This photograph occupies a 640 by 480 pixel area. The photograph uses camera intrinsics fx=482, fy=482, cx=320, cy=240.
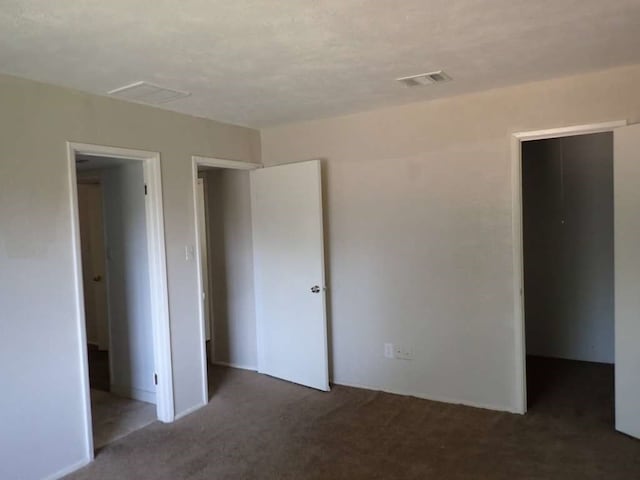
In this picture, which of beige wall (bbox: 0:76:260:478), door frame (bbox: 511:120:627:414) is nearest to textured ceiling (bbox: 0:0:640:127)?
beige wall (bbox: 0:76:260:478)

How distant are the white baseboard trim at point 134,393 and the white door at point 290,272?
104 centimetres

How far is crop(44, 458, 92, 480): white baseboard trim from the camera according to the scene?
2838 mm

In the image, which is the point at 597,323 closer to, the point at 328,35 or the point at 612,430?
the point at 612,430

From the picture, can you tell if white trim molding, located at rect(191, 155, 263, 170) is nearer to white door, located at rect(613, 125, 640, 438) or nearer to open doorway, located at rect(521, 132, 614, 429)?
open doorway, located at rect(521, 132, 614, 429)

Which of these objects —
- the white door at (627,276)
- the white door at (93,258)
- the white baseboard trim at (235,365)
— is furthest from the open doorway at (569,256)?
the white door at (93,258)

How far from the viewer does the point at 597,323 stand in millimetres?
4590

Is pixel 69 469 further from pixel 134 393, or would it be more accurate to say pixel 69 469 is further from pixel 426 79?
pixel 426 79

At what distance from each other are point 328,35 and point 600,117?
6.51 ft

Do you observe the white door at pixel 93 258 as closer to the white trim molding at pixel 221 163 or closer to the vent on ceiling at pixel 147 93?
the white trim molding at pixel 221 163

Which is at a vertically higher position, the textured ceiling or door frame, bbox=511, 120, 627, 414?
the textured ceiling

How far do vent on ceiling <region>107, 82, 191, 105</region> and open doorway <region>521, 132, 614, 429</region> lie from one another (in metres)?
3.41

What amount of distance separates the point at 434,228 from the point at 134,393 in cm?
289

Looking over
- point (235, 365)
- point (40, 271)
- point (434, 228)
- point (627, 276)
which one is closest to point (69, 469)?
point (40, 271)

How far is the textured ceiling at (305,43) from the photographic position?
1.98 meters
